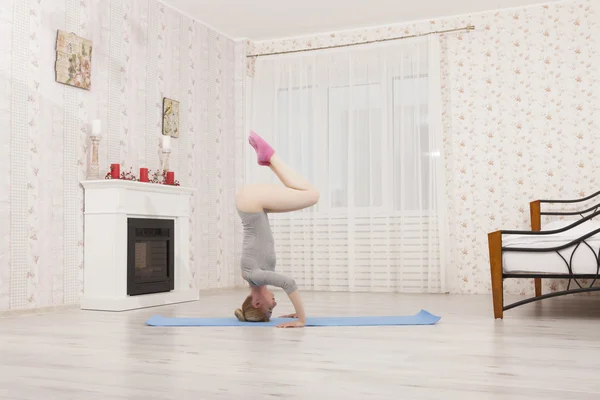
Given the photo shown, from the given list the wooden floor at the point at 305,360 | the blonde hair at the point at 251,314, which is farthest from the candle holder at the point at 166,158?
the blonde hair at the point at 251,314

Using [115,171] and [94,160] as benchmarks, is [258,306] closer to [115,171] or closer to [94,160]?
[115,171]

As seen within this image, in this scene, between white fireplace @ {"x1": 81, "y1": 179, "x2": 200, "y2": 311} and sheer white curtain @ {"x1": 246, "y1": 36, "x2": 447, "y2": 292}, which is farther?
sheer white curtain @ {"x1": 246, "y1": 36, "x2": 447, "y2": 292}

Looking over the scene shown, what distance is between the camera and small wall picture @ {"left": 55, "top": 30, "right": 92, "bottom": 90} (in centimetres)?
466

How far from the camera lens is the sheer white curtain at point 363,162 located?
6090 millimetres

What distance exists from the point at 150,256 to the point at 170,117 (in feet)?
4.30

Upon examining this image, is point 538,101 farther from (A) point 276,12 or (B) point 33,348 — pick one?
(B) point 33,348

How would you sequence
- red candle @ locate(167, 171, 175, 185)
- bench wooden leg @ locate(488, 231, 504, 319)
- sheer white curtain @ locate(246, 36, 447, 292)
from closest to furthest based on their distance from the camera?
bench wooden leg @ locate(488, 231, 504, 319) → red candle @ locate(167, 171, 175, 185) → sheer white curtain @ locate(246, 36, 447, 292)

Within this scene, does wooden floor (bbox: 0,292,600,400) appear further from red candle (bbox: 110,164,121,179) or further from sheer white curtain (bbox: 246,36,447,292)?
sheer white curtain (bbox: 246,36,447,292)

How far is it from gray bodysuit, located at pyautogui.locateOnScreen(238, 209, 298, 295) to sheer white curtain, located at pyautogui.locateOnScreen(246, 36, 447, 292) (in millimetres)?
2625

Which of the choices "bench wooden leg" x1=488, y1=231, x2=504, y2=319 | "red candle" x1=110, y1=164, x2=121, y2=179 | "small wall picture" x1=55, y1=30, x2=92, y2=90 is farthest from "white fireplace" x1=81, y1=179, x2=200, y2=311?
"bench wooden leg" x1=488, y1=231, x2=504, y2=319

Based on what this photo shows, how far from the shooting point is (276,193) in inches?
145

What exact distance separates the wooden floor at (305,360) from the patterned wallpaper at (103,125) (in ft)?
1.83

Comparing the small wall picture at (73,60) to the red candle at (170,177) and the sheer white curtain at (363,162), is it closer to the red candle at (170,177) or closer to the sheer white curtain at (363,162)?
the red candle at (170,177)

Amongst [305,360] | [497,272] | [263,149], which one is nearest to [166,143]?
[263,149]
